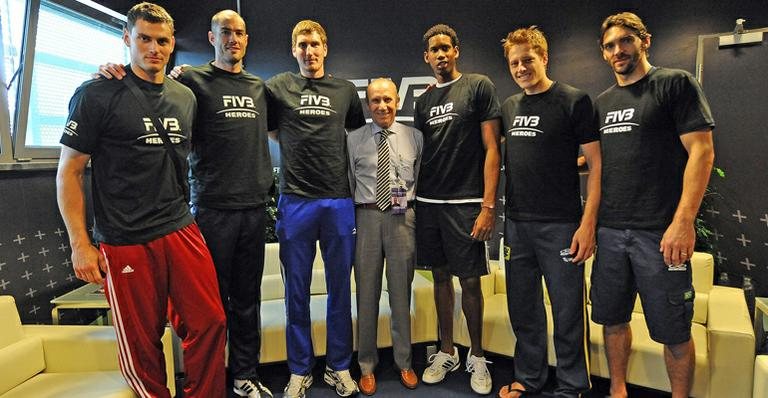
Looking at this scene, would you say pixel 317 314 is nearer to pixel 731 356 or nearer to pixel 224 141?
pixel 224 141

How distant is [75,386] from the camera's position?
76.9 inches

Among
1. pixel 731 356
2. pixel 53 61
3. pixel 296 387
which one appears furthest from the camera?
pixel 53 61

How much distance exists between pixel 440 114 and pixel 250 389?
187 centimetres

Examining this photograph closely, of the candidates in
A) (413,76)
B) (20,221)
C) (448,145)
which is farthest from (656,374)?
(20,221)

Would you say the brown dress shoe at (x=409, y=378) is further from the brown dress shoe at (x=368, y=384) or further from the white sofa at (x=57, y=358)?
the white sofa at (x=57, y=358)

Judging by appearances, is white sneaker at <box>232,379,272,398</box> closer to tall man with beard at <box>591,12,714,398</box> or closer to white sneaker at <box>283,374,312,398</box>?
white sneaker at <box>283,374,312,398</box>

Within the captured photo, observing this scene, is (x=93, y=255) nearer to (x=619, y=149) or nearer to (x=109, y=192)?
(x=109, y=192)

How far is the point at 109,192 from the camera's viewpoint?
1.94 metres

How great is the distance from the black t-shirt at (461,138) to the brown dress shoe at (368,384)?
1.12 metres

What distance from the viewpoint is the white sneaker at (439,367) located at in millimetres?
2725

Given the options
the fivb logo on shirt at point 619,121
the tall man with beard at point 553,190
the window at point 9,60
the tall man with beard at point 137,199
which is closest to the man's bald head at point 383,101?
the tall man with beard at point 553,190

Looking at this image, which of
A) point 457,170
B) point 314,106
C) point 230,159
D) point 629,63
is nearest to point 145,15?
point 230,159

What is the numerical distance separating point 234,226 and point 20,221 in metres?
1.53

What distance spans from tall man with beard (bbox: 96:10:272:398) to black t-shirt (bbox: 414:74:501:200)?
0.94 m
